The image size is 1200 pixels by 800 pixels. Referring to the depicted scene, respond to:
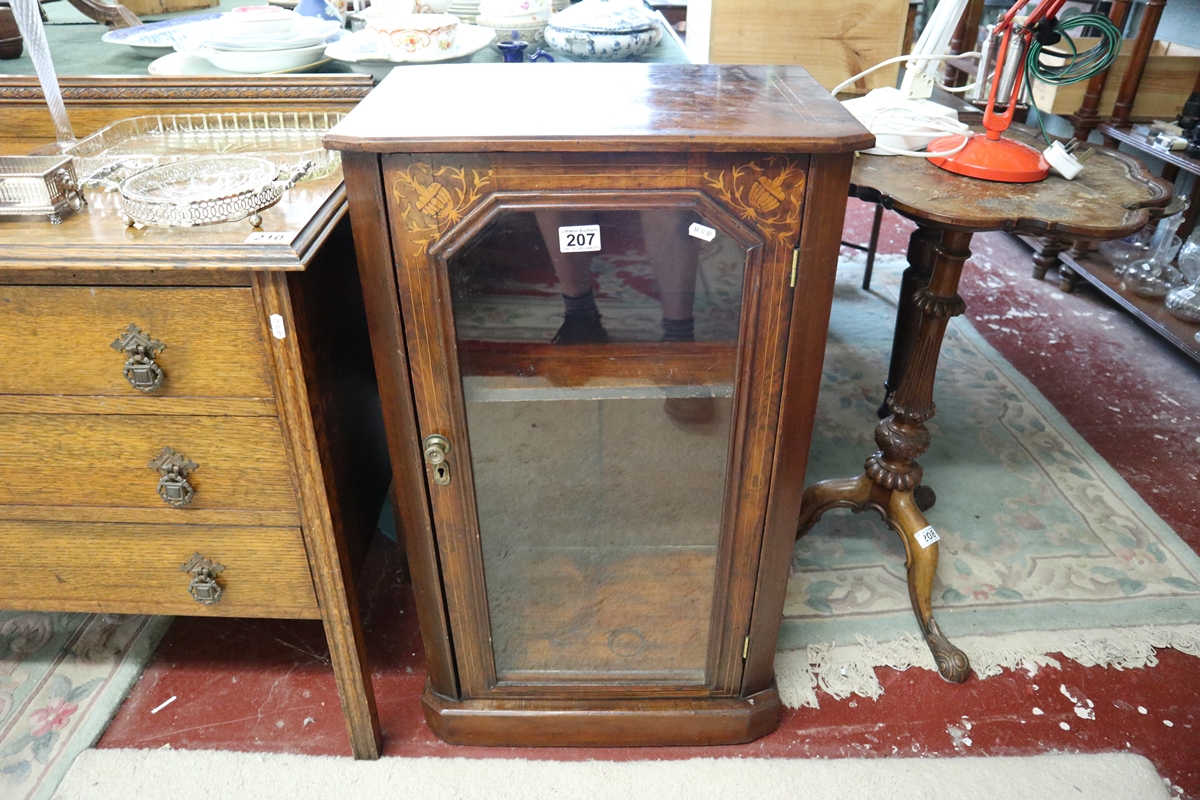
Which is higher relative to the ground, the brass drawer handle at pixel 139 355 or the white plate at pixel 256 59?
the white plate at pixel 256 59

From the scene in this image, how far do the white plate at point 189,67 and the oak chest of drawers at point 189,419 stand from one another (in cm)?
32

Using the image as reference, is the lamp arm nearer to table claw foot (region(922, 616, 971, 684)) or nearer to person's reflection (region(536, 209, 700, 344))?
person's reflection (region(536, 209, 700, 344))

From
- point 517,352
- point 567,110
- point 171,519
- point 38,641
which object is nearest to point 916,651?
point 517,352

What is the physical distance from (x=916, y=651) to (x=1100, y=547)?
52 centimetres

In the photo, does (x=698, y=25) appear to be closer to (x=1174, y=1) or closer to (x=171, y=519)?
(x=171, y=519)

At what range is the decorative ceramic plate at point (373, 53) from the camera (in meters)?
1.26

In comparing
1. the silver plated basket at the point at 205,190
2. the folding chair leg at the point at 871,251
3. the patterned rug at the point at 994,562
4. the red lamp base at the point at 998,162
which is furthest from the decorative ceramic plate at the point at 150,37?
the folding chair leg at the point at 871,251

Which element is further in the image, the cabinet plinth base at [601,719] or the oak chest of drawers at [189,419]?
the cabinet plinth base at [601,719]

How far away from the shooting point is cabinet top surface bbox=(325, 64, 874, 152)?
2.64ft

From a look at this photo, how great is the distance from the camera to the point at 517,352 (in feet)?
3.24

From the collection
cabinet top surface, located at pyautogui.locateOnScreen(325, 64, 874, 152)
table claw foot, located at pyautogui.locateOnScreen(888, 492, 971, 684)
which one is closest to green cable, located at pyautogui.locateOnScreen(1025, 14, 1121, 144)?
cabinet top surface, located at pyautogui.locateOnScreen(325, 64, 874, 152)

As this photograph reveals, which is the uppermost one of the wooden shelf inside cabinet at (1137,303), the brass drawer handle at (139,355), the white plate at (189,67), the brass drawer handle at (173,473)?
the white plate at (189,67)

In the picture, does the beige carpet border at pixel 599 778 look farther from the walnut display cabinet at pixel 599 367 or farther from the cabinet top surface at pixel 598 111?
the cabinet top surface at pixel 598 111

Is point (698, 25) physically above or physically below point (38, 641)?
above
